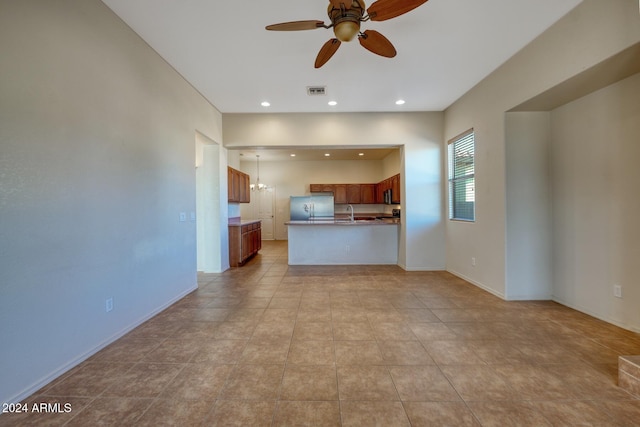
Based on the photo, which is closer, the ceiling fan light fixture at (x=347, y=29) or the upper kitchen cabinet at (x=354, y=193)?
the ceiling fan light fixture at (x=347, y=29)

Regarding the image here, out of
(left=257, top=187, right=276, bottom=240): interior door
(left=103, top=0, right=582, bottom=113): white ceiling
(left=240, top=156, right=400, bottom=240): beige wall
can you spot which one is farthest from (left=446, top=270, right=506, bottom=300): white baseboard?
(left=257, top=187, right=276, bottom=240): interior door

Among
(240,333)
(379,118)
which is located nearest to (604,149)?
(379,118)

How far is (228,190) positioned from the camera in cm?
536

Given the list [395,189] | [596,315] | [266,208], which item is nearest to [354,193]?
[395,189]

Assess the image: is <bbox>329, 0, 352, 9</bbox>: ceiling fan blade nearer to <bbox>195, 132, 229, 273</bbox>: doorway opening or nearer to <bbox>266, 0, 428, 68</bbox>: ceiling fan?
<bbox>266, 0, 428, 68</bbox>: ceiling fan

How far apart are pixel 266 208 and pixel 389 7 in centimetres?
814

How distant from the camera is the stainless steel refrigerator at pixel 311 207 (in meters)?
8.59

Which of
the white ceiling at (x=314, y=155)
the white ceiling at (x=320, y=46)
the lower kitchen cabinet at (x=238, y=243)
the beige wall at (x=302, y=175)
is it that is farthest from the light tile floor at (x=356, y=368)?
the beige wall at (x=302, y=175)

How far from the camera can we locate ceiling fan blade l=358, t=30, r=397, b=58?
219 centimetres

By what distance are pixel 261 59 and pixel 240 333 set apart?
10.0ft

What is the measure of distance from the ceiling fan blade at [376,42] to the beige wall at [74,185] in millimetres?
2299

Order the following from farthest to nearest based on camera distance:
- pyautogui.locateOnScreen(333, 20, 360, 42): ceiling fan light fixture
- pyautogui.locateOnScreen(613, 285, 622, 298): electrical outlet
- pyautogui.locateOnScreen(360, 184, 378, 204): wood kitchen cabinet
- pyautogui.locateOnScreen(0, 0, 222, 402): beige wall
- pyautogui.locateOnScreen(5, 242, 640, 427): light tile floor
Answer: pyautogui.locateOnScreen(360, 184, 378, 204): wood kitchen cabinet
pyautogui.locateOnScreen(613, 285, 622, 298): electrical outlet
pyautogui.locateOnScreen(333, 20, 360, 42): ceiling fan light fixture
pyautogui.locateOnScreen(0, 0, 222, 402): beige wall
pyautogui.locateOnScreen(5, 242, 640, 427): light tile floor

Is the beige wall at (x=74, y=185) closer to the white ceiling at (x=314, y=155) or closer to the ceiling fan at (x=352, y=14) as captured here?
the ceiling fan at (x=352, y=14)

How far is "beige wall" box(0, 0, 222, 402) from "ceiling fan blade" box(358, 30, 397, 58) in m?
2.30
